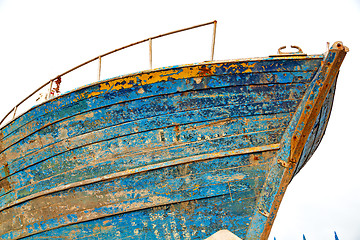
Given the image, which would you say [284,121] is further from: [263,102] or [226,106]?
[226,106]

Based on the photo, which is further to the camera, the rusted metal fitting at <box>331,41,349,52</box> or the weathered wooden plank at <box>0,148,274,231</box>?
the weathered wooden plank at <box>0,148,274,231</box>

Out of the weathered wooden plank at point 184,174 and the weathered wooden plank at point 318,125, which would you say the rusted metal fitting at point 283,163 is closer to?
the weathered wooden plank at point 184,174

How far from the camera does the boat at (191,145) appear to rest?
3.68m

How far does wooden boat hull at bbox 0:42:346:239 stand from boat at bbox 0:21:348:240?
1 centimetres

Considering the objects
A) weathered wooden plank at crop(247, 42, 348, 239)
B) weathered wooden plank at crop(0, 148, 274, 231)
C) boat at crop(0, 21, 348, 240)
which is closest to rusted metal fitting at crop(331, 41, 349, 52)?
boat at crop(0, 21, 348, 240)

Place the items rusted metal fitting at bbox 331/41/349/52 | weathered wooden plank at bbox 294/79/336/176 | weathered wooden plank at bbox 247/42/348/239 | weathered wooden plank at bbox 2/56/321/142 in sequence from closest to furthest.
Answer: rusted metal fitting at bbox 331/41/349/52, weathered wooden plank at bbox 247/42/348/239, weathered wooden plank at bbox 2/56/321/142, weathered wooden plank at bbox 294/79/336/176

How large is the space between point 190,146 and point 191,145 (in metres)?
0.02

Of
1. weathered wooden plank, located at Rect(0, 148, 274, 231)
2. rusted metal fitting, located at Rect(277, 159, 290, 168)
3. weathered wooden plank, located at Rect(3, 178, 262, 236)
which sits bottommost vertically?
weathered wooden plank, located at Rect(3, 178, 262, 236)

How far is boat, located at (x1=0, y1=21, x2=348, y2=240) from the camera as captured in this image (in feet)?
12.1

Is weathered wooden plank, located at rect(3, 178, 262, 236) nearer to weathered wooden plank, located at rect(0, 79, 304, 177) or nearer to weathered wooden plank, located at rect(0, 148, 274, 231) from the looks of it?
weathered wooden plank, located at rect(0, 148, 274, 231)

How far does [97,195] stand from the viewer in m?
4.05

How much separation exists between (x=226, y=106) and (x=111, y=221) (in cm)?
209

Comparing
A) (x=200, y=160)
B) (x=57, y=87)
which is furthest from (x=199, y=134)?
(x=57, y=87)

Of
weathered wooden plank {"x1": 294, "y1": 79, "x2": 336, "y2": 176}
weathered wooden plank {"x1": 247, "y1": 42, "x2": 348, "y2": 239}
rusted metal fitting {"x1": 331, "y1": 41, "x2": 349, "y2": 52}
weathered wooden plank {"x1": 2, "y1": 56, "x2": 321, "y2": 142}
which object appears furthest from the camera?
weathered wooden plank {"x1": 294, "y1": 79, "x2": 336, "y2": 176}
